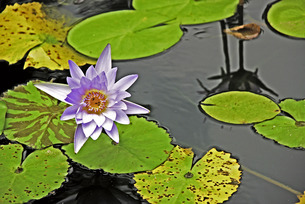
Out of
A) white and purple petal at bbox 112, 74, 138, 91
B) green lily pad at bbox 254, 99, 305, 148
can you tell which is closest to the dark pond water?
green lily pad at bbox 254, 99, 305, 148

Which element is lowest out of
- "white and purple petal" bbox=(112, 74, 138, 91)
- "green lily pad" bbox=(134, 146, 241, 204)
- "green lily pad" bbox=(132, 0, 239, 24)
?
"green lily pad" bbox=(134, 146, 241, 204)

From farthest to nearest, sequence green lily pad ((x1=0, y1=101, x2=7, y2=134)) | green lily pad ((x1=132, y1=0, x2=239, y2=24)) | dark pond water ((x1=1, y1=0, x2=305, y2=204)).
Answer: green lily pad ((x1=132, y1=0, x2=239, y2=24)) < green lily pad ((x1=0, y1=101, x2=7, y2=134)) < dark pond water ((x1=1, y1=0, x2=305, y2=204))

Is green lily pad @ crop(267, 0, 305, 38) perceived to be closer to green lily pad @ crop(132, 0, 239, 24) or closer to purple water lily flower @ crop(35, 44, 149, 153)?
green lily pad @ crop(132, 0, 239, 24)

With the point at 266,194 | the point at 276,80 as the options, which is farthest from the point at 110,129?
the point at 276,80

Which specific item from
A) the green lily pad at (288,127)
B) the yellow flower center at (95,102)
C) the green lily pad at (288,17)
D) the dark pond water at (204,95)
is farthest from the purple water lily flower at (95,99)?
the green lily pad at (288,17)

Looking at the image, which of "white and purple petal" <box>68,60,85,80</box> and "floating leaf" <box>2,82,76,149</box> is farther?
"floating leaf" <box>2,82,76,149</box>

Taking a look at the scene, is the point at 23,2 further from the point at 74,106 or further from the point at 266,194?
the point at 266,194
